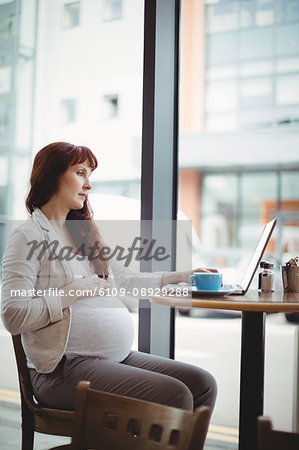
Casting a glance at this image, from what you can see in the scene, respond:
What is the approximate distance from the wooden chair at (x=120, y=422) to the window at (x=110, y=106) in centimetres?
165

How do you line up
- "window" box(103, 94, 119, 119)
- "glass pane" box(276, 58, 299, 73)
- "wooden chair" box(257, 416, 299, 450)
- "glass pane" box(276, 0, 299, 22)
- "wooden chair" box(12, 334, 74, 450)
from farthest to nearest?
"glass pane" box(276, 58, 299, 73) → "glass pane" box(276, 0, 299, 22) → "window" box(103, 94, 119, 119) → "wooden chair" box(12, 334, 74, 450) → "wooden chair" box(257, 416, 299, 450)

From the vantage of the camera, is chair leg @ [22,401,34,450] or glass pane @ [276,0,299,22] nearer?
chair leg @ [22,401,34,450]

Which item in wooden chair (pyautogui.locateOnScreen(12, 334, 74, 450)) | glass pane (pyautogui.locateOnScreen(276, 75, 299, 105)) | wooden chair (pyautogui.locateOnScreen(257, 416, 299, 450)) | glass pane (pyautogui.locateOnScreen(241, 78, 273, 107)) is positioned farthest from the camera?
glass pane (pyautogui.locateOnScreen(241, 78, 273, 107))

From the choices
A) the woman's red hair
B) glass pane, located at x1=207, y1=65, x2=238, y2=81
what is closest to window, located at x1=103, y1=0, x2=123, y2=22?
the woman's red hair

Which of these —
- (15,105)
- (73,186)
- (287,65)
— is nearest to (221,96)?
(287,65)

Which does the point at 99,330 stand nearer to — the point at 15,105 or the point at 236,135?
the point at 15,105

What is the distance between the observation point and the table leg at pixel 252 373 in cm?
158

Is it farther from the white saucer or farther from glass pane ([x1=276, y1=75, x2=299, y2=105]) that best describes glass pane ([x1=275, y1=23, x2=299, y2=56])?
the white saucer

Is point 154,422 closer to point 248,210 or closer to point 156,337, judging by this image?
point 156,337

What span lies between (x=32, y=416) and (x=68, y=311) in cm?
35

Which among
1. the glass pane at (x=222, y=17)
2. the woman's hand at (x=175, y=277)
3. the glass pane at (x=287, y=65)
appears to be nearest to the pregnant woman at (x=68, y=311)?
Answer: the woman's hand at (x=175, y=277)

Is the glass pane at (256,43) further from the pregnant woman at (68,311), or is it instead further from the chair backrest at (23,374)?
the chair backrest at (23,374)

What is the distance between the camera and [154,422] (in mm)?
889

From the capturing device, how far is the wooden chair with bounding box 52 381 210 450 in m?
0.87
